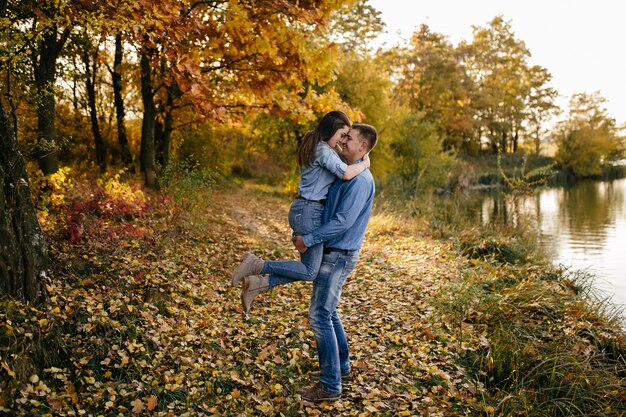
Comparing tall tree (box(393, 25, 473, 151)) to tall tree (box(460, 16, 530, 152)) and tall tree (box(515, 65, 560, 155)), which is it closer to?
tall tree (box(460, 16, 530, 152))

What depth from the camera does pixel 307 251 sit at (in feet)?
12.7

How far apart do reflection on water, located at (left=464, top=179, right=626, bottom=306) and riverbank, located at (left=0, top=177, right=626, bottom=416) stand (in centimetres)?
297

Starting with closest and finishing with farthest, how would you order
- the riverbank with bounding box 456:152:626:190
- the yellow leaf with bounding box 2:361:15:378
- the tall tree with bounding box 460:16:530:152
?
the yellow leaf with bounding box 2:361:15:378 < the riverbank with bounding box 456:152:626:190 < the tall tree with bounding box 460:16:530:152

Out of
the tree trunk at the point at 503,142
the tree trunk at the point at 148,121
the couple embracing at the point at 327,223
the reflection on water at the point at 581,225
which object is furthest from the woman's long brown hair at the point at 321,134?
the tree trunk at the point at 503,142

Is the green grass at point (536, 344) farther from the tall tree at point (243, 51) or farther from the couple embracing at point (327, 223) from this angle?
the tall tree at point (243, 51)

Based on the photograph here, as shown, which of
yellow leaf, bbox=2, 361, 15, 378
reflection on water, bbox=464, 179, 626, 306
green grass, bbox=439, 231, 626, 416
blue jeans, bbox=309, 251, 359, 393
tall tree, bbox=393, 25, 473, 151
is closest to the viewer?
yellow leaf, bbox=2, 361, 15, 378

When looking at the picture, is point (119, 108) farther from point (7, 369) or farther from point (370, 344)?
point (7, 369)

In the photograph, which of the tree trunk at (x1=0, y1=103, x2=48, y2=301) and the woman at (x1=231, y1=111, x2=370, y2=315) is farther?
the tree trunk at (x1=0, y1=103, x2=48, y2=301)

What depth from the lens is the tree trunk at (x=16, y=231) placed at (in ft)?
13.9

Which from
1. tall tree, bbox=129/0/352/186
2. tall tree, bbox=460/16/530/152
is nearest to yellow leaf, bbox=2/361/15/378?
tall tree, bbox=129/0/352/186

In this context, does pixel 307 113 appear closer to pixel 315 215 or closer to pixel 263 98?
pixel 263 98

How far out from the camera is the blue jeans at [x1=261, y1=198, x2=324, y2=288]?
12.7 ft

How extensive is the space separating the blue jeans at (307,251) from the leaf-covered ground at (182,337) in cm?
111

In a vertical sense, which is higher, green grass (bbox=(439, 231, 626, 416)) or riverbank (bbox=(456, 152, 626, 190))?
riverbank (bbox=(456, 152, 626, 190))
